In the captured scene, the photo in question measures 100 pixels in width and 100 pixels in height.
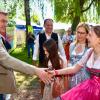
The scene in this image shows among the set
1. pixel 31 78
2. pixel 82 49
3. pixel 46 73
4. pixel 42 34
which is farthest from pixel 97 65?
pixel 31 78

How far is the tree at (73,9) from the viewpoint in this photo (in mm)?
19828

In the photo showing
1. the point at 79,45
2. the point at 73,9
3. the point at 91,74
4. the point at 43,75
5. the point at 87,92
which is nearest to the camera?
the point at 87,92

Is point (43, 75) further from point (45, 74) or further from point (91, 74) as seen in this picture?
point (91, 74)

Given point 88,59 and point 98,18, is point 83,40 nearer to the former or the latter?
point 88,59

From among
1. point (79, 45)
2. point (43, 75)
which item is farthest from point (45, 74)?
point (79, 45)

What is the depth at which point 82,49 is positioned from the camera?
6738mm

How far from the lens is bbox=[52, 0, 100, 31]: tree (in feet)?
65.1

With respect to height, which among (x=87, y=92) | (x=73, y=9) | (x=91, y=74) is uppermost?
(x=73, y=9)

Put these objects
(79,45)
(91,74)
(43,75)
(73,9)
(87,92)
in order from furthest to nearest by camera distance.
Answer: (73,9) < (79,45) < (43,75) < (91,74) < (87,92)

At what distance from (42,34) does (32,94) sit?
2187 mm

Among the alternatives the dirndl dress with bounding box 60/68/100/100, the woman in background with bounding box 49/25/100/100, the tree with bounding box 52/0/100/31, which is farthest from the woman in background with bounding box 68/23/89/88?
the tree with bounding box 52/0/100/31

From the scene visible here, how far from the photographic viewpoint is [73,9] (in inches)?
791

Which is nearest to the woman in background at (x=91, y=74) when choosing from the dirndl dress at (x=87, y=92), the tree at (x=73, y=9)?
the dirndl dress at (x=87, y=92)

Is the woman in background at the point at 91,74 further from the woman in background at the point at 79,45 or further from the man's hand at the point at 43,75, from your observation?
the woman in background at the point at 79,45
